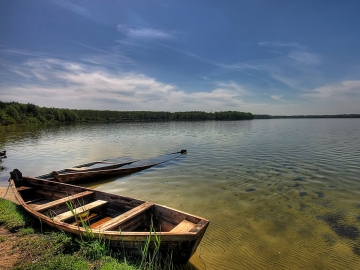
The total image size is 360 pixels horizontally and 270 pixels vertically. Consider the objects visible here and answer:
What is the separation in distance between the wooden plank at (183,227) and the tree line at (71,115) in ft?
302

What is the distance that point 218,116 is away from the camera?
17075 centimetres

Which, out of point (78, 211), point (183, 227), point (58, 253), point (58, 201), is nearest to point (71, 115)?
point (58, 201)

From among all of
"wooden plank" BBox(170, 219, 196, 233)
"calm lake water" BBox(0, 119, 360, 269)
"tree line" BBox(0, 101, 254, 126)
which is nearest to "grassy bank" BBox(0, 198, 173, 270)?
"wooden plank" BBox(170, 219, 196, 233)

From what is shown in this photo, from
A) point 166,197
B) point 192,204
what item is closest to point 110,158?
point 166,197

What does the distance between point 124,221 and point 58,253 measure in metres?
Answer: 1.52

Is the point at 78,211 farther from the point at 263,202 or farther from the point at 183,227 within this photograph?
the point at 263,202

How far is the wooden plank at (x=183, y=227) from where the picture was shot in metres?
4.47

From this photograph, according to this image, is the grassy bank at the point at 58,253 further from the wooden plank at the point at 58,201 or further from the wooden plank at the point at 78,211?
the wooden plank at the point at 58,201

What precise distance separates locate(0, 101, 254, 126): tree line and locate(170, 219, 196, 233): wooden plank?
9190 cm

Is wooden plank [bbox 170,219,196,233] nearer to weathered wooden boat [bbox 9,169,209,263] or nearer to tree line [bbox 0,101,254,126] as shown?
weathered wooden boat [bbox 9,169,209,263]

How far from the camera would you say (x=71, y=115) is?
407ft

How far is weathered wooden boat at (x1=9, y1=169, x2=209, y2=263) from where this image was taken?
4297 millimetres

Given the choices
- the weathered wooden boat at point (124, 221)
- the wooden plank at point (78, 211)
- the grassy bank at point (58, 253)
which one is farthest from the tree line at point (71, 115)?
the grassy bank at point (58, 253)

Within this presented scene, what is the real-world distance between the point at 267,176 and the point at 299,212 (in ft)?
15.2
